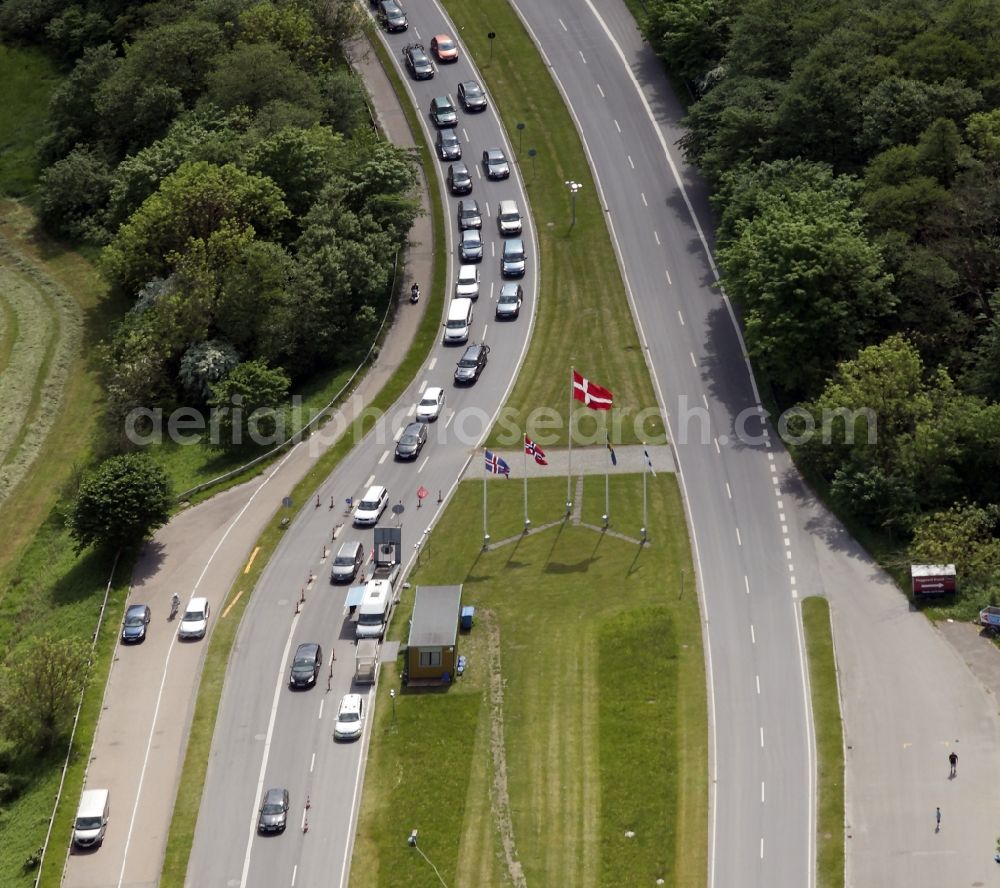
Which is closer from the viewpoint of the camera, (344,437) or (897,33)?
(344,437)

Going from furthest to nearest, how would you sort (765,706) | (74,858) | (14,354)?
(14,354) → (765,706) → (74,858)

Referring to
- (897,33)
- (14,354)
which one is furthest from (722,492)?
(14,354)

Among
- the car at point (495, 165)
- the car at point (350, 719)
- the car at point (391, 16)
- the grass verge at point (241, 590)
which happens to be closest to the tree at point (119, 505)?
the grass verge at point (241, 590)

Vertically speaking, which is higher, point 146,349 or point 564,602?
point 146,349

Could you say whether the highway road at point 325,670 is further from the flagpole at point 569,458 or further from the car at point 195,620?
the flagpole at point 569,458

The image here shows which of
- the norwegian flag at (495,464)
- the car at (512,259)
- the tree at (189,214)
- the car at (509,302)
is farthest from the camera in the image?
the car at (512,259)

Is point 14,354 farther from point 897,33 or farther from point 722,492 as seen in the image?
point 897,33
